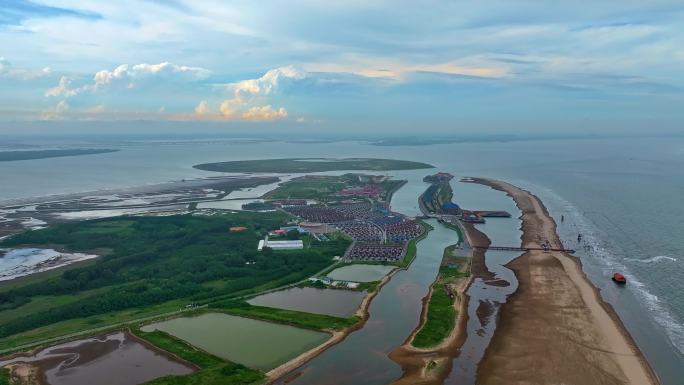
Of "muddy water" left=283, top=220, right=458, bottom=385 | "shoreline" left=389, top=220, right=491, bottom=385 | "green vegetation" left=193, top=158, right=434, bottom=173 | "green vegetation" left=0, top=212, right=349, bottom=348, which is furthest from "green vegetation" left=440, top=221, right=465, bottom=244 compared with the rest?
"green vegetation" left=193, top=158, right=434, bottom=173

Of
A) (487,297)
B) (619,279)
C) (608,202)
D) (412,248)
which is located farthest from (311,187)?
(619,279)

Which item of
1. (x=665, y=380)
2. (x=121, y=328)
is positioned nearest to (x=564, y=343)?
(x=665, y=380)

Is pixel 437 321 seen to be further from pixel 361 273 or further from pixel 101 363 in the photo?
pixel 101 363

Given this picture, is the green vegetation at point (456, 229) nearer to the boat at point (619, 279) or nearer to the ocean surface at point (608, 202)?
the ocean surface at point (608, 202)

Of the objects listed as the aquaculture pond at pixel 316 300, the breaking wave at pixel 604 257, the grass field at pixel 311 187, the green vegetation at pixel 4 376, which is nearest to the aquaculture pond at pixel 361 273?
the aquaculture pond at pixel 316 300

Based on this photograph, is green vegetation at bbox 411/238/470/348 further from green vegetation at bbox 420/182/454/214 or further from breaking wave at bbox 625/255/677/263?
green vegetation at bbox 420/182/454/214
